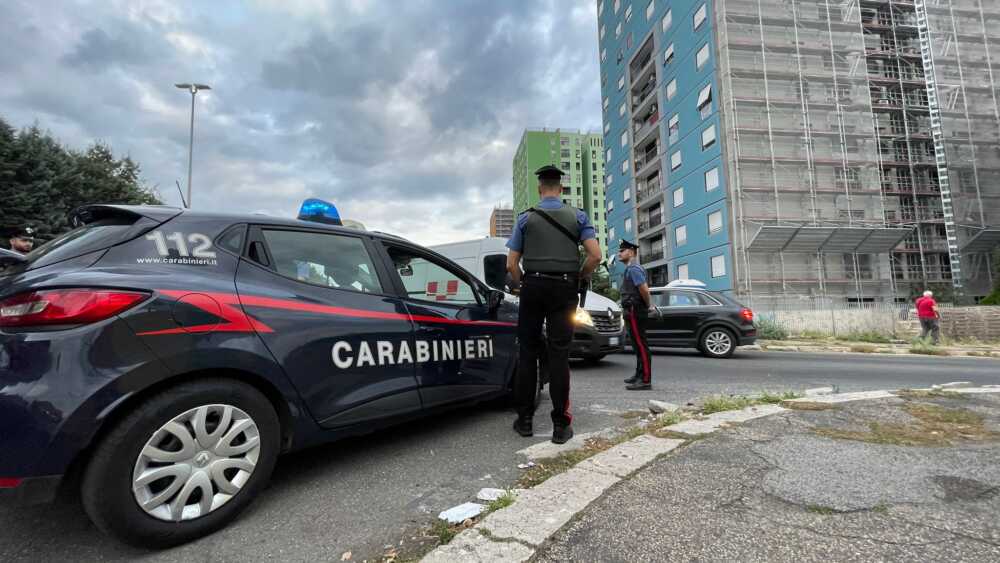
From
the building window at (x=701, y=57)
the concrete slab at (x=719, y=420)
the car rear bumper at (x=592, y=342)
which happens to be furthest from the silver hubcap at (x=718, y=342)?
the building window at (x=701, y=57)

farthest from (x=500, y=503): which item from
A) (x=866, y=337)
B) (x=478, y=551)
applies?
(x=866, y=337)

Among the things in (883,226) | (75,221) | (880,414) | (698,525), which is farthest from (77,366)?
(883,226)

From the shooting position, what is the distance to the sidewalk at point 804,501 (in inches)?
65.1

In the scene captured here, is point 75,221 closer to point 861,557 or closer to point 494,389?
point 494,389

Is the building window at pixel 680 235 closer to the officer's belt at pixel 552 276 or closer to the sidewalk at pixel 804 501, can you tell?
the sidewalk at pixel 804 501

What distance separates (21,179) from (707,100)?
34.0 metres

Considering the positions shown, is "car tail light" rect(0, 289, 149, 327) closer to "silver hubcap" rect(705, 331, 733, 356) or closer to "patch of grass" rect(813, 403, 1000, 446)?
"patch of grass" rect(813, 403, 1000, 446)

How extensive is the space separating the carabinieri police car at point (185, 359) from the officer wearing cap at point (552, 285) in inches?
28.6

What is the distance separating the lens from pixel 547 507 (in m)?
1.96

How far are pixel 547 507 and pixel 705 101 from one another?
33.6 meters

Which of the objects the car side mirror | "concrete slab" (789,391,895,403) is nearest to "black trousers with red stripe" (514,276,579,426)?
the car side mirror

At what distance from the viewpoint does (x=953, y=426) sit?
3.25 m

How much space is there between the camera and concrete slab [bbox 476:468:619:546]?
1766 millimetres

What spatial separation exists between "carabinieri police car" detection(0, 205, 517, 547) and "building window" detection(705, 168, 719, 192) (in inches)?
1196
